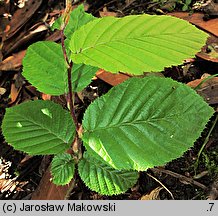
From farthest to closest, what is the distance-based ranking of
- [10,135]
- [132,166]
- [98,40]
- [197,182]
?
[197,182]
[10,135]
[132,166]
[98,40]

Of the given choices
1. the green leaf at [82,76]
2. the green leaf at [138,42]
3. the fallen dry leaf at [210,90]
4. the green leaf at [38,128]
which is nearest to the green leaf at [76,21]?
the green leaf at [82,76]

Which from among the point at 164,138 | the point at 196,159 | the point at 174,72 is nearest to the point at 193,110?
the point at 164,138

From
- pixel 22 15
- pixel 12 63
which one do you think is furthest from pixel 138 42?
pixel 22 15

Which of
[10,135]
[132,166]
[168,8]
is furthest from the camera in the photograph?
[168,8]

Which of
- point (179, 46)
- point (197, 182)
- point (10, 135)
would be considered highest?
point (179, 46)

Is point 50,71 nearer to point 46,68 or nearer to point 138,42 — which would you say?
point 46,68

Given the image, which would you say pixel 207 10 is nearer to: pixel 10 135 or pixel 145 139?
pixel 145 139
